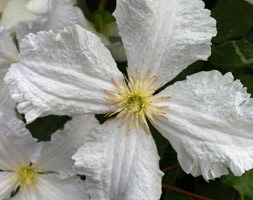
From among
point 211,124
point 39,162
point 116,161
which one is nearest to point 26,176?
point 39,162

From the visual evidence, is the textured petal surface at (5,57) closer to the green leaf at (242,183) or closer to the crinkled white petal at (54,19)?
the crinkled white petal at (54,19)

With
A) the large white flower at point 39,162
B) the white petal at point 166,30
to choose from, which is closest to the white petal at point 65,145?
the large white flower at point 39,162

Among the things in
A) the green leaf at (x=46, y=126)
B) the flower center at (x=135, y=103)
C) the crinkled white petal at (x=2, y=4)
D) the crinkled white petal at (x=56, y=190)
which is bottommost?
the crinkled white petal at (x=56, y=190)

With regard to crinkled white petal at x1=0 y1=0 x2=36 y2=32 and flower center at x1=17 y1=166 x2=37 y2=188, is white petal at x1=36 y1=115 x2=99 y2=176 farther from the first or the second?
crinkled white petal at x1=0 y1=0 x2=36 y2=32

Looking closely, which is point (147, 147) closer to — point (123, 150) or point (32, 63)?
point (123, 150)

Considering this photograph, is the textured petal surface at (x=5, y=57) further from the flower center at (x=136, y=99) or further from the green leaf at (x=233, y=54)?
the green leaf at (x=233, y=54)

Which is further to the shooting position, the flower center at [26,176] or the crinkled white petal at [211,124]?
the flower center at [26,176]

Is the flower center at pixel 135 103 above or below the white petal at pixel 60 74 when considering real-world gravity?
below
